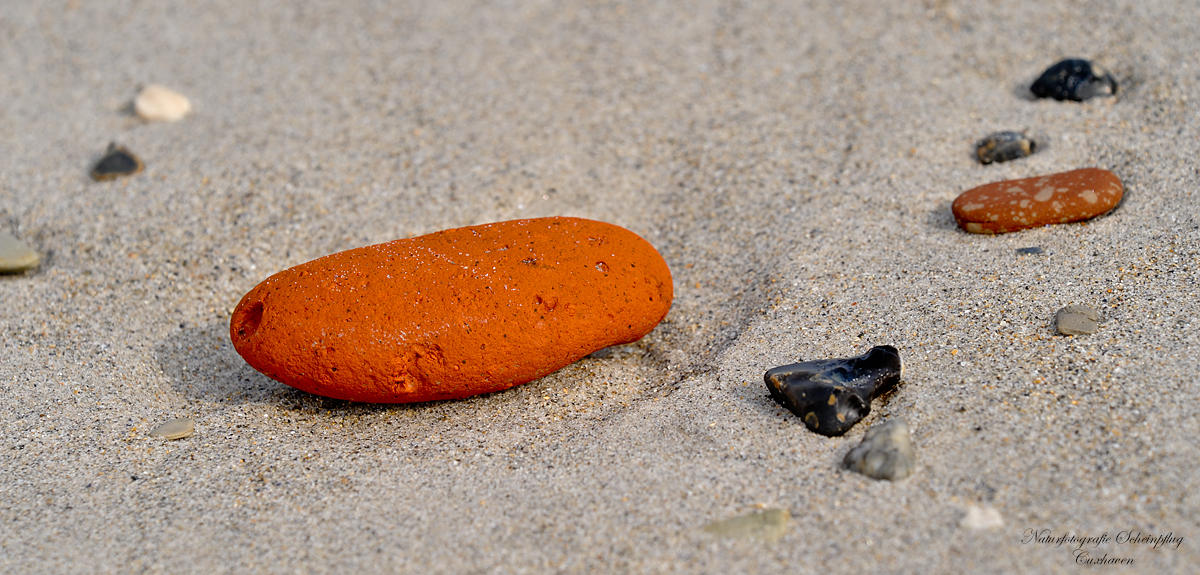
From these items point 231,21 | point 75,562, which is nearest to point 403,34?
point 231,21

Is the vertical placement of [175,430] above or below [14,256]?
below

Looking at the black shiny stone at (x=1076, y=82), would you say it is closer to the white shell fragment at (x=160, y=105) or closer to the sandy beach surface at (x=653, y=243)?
the sandy beach surface at (x=653, y=243)

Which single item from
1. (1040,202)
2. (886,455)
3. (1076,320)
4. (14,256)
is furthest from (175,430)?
(1040,202)

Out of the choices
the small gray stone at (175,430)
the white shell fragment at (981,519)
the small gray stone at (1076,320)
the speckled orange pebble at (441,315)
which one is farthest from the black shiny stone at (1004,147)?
the small gray stone at (175,430)

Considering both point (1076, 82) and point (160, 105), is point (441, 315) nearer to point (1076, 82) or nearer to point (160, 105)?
point (160, 105)

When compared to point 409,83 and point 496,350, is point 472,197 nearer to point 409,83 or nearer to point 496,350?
point 409,83

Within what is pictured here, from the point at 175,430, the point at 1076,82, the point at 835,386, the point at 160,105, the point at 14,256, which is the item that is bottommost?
the point at 175,430
